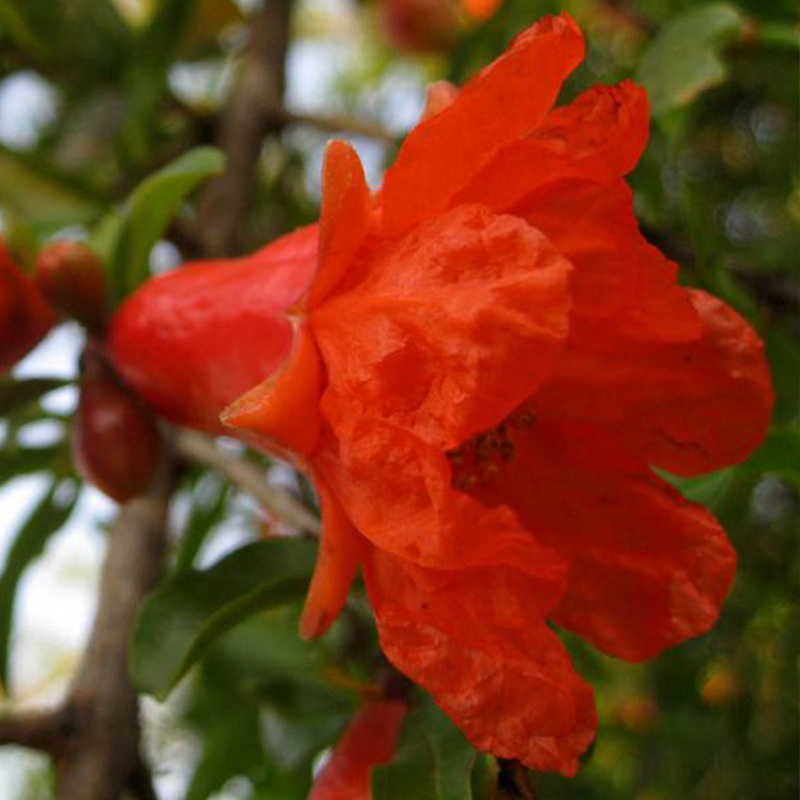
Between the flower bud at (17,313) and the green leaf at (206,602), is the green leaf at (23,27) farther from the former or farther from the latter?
the green leaf at (206,602)

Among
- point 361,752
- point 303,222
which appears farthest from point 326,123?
point 361,752

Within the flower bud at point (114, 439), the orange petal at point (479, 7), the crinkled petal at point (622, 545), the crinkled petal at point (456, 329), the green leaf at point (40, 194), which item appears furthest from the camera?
the orange petal at point (479, 7)

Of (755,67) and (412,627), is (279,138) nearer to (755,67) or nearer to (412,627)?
(755,67)

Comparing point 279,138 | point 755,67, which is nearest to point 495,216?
point 279,138

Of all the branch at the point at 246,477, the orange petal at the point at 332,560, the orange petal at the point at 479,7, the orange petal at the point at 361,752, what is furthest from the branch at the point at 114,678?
the orange petal at the point at 479,7

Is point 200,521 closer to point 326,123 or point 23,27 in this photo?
point 326,123

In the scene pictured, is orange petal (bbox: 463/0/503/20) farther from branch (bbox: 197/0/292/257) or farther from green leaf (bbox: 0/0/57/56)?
green leaf (bbox: 0/0/57/56)
